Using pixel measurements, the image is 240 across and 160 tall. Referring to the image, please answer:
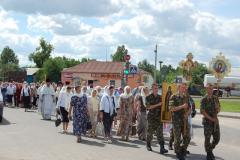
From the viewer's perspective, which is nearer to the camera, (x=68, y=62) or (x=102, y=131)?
(x=102, y=131)

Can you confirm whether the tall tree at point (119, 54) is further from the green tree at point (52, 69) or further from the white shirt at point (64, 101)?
the white shirt at point (64, 101)

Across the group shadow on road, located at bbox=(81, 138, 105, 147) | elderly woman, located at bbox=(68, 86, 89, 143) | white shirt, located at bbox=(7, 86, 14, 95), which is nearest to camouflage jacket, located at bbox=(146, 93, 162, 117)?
shadow on road, located at bbox=(81, 138, 105, 147)

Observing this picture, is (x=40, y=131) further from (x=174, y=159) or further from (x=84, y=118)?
(x=174, y=159)

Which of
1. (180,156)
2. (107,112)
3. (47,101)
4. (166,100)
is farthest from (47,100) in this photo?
(180,156)

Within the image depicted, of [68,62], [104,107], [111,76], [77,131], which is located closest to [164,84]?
[104,107]

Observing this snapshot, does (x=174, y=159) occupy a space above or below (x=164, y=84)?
below

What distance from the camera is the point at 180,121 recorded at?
43.0 ft

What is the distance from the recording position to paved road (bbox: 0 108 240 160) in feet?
42.9

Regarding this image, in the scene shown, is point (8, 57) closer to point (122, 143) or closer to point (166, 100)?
point (122, 143)

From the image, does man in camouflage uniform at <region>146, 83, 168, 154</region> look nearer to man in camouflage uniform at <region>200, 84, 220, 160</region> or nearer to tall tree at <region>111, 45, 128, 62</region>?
man in camouflage uniform at <region>200, 84, 220, 160</region>

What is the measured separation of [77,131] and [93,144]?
81cm

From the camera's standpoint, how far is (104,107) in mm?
16516

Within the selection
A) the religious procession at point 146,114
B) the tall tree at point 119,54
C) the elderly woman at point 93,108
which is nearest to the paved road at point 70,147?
the religious procession at point 146,114

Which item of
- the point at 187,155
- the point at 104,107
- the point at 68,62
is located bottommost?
the point at 187,155
